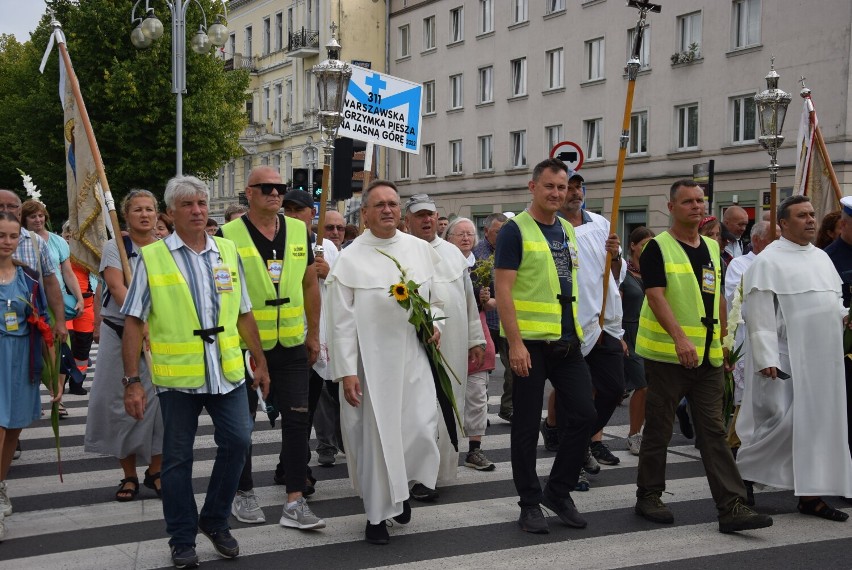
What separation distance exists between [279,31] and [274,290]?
5566 cm

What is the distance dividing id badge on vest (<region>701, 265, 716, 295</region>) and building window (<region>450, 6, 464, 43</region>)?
4074 cm

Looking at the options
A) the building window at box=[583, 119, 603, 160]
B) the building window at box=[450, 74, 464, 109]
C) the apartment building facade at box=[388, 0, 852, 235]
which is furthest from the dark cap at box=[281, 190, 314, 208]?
the building window at box=[450, 74, 464, 109]

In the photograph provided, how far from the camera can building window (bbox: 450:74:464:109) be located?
46.0 m

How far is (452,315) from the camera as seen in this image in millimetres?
7500

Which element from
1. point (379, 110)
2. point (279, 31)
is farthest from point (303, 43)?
point (379, 110)

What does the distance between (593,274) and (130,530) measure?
3.67m

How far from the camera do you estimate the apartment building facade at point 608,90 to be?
29828 mm

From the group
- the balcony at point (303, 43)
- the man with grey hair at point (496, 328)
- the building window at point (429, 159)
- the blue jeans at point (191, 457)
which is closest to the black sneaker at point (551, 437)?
the man with grey hair at point (496, 328)

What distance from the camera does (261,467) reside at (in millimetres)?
8195

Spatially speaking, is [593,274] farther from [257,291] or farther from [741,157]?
[741,157]

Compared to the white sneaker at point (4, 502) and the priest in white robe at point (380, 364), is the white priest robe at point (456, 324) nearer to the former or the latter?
the priest in white robe at point (380, 364)

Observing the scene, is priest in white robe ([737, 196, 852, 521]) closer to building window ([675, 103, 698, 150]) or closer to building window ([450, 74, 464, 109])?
building window ([675, 103, 698, 150])

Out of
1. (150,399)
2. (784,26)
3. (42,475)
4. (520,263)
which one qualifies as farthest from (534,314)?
(784,26)

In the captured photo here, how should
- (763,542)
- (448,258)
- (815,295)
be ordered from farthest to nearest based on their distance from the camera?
(448,258)
(815,295)
(763,542)
